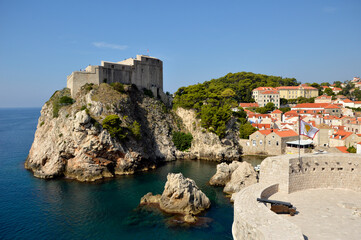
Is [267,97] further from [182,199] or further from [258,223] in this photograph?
[258,223]

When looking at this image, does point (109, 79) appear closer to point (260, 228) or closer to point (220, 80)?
point (260, 228)

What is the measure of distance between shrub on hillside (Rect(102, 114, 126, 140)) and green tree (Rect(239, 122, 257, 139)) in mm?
20093

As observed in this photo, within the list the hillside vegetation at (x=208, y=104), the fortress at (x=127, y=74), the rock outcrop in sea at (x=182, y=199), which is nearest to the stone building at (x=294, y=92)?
the hillside vegetation at (x=208, y=104)

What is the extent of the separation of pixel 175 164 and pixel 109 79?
660 inches

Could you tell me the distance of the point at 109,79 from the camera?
4041 cm

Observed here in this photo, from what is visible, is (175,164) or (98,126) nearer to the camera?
(98,126)

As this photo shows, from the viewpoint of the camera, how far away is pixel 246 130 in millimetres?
42312

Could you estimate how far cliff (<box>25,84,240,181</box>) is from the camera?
3036 cm

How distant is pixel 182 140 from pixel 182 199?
21.2 metres

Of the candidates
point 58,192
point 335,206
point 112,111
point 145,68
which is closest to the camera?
point 335,206

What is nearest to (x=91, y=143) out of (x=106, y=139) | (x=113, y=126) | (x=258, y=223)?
(x=106, y=139)

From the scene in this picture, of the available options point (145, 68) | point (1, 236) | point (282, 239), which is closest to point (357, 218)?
point (282, 239)

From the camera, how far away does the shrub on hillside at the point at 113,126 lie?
31.5 meters

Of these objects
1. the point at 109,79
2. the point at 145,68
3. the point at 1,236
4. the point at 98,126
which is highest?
the point at 145,68
